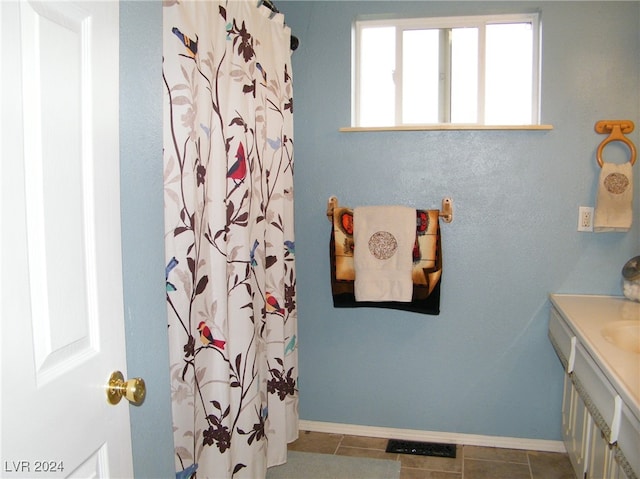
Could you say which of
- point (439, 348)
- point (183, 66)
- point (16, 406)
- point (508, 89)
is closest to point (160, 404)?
point (16, 406)

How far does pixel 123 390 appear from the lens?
0.89 metres

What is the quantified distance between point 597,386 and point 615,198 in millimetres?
997

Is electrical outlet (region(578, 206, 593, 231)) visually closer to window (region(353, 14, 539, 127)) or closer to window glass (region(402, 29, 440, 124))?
window (region(353, 14, 539, 127))

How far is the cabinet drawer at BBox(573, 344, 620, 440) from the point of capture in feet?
4.16

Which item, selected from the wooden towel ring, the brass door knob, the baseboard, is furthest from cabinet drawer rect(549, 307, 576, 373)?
the brass door knob

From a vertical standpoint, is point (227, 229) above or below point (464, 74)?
below

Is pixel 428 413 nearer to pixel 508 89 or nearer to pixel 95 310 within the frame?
pixel 508 89

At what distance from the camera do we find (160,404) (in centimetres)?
115

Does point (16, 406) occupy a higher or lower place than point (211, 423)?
higher

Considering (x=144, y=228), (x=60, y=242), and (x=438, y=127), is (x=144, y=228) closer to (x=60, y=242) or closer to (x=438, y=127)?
(x=60, y=242)

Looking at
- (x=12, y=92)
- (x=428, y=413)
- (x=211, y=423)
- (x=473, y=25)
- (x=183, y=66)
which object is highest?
(x=473, y=25)

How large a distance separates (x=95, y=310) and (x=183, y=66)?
0.85 meters

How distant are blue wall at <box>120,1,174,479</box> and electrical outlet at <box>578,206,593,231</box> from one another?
1.89m

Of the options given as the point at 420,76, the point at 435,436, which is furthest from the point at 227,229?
the point at 435,436
